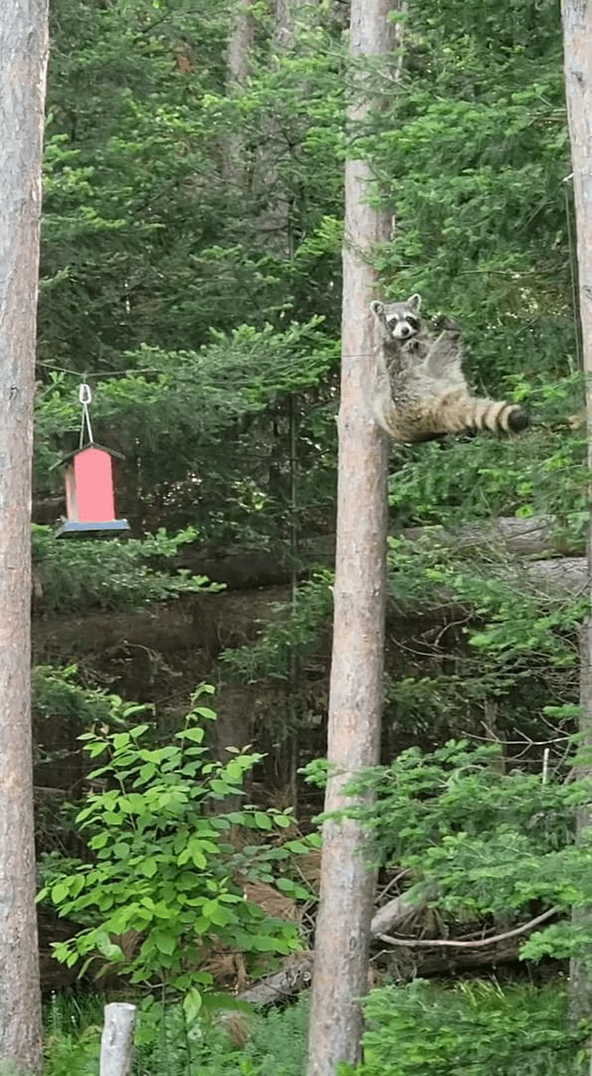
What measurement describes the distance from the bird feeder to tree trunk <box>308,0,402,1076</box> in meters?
2.00

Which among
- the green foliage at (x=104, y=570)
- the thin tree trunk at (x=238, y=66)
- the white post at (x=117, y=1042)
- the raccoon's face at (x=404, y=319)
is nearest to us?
the raccoon's face at (x=404, y=319)

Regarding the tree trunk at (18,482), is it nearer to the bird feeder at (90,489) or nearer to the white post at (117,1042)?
the bird feeder at (90,489)

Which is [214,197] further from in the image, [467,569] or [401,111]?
[467,569]

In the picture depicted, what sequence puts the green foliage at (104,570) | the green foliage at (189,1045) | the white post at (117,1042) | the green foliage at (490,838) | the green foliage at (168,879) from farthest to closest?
1. the green foliage at (104,570)
2. the green foliage at (189,1045)
3. the green foliage at (168,879)
4. the white post at (117,1042)
5. the green foliage at (490,838)

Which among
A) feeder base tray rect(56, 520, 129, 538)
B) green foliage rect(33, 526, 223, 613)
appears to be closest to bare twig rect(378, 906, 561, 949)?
feeder base tray rect(56, 520, 129, 538)

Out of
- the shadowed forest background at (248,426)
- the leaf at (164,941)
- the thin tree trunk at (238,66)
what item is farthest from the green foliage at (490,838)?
the thin tree trunk at (238,66)

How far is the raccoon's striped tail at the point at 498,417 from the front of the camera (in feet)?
15.4

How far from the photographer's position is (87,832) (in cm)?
1148

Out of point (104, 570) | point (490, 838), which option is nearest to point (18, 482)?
point (104, 570)

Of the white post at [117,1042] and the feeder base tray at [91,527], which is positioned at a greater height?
the feeder base tray at [91,527]

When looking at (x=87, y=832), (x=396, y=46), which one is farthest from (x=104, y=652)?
(x=396, y=46)

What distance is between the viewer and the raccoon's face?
5.94 metres

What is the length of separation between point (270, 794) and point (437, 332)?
24.0 feet

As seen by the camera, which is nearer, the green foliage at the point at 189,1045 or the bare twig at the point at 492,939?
the bare twig at the point at 492,939
